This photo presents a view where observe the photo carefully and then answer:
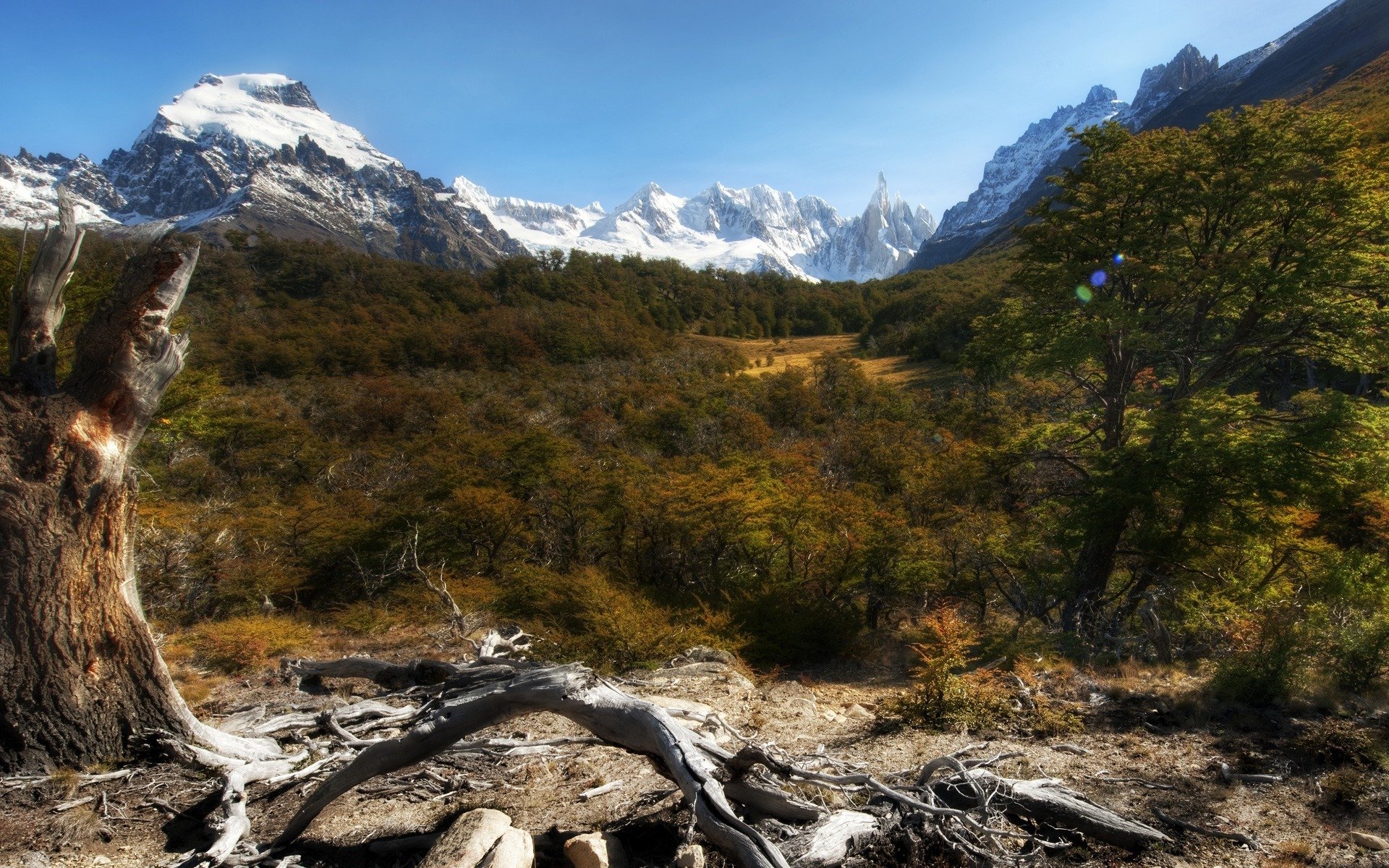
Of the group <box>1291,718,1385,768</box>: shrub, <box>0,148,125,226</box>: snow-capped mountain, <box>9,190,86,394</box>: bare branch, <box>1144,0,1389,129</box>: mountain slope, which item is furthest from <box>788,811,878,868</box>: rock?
<box>0,148,125,226</box>: snow-capped mountain

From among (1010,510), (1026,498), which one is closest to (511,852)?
(1026,498)

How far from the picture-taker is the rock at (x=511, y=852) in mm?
2689

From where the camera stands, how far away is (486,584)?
1157 centimetres

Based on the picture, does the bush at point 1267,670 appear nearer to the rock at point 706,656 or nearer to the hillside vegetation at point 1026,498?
the hillside vegetation at point 1026,498

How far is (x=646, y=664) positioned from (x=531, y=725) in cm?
275

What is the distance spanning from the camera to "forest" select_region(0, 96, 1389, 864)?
714 centimetres

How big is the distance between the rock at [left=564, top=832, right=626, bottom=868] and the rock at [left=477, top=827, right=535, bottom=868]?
0.58ft

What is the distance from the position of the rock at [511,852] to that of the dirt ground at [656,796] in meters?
0.15

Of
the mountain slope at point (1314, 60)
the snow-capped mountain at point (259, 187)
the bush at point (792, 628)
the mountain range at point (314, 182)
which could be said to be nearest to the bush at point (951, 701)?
the bush at point (792, 628)

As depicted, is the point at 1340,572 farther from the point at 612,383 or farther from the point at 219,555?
the point at 612,383

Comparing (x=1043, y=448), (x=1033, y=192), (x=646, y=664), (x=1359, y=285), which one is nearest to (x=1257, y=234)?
(x=1359, y=285)

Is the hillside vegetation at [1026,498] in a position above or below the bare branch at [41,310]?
below

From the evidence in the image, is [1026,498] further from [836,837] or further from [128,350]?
[128,350]

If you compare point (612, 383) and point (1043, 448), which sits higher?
point (612, 383)
